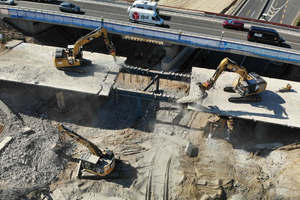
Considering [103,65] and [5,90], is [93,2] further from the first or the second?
[5,90]

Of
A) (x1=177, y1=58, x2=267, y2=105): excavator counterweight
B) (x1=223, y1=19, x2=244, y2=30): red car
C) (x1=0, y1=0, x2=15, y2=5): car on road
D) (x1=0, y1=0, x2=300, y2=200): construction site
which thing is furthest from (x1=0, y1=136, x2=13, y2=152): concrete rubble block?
(x1=223, y1=19, x2=244, y2=30): red car

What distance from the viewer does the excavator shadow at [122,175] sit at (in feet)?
61.5

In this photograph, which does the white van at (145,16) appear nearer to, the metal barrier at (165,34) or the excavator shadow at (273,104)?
the metal barrier at (165,34)

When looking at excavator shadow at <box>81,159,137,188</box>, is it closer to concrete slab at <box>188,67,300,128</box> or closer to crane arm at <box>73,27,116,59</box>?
concrete slab at <box>188,67,300,128</box>

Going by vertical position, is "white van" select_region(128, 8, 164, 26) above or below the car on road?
above

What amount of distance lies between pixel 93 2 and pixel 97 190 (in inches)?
1119

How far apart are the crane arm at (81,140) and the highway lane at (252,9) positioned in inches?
1577

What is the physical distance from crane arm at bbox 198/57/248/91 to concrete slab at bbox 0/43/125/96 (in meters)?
8.93

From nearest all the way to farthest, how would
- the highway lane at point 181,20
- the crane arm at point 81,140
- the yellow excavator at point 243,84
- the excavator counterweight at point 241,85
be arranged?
the crane arm at point 81,140 < the yellow excavator at point 243,84 < the excavator counterweight at point 241,85 < the highway lane at point 181,20

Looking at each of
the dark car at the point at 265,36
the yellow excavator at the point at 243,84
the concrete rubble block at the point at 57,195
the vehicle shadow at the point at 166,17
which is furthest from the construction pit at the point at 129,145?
the dark car at the point at 265,36

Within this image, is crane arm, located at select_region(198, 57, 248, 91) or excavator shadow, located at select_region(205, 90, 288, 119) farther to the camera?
excavator shadow, located at select_region(205, 90, 288, 119)

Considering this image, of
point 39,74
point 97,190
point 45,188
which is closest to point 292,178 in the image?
point 97,190

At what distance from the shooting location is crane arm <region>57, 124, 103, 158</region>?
697 inches

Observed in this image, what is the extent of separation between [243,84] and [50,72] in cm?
1863
